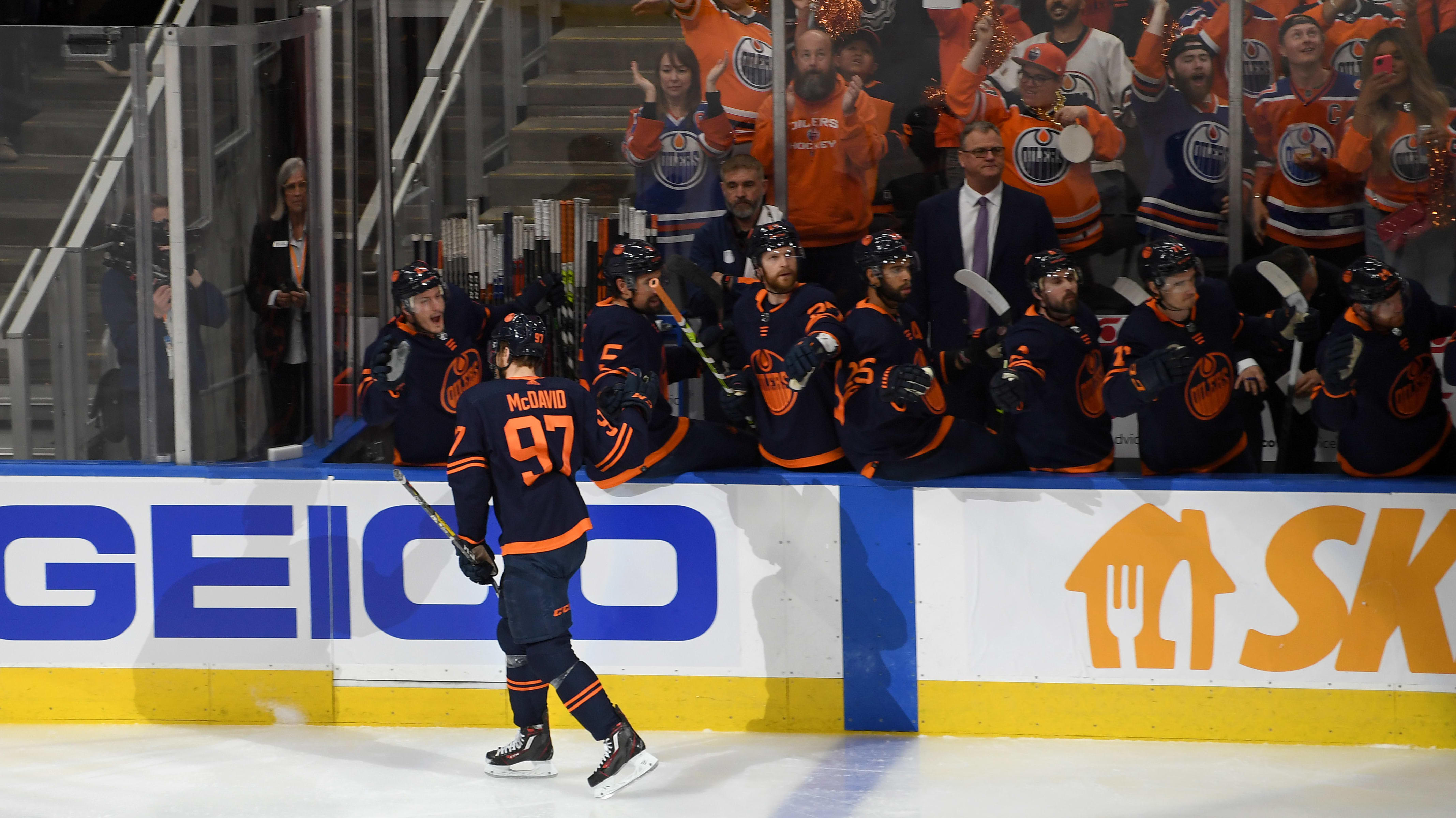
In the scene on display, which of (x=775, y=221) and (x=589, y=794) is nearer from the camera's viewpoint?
(x=589, y=794)

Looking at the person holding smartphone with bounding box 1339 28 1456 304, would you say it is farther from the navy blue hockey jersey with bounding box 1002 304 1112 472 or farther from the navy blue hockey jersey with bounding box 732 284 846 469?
the navy blue hockey jersey with bounding box 732 284 846 469

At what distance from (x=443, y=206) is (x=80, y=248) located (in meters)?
1.59

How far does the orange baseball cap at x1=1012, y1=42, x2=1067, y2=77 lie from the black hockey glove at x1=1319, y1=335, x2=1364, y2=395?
72.0 inches

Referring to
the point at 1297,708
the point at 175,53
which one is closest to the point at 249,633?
the point at 175,53

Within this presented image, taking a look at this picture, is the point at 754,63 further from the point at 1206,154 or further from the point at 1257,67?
the point at 1257,67

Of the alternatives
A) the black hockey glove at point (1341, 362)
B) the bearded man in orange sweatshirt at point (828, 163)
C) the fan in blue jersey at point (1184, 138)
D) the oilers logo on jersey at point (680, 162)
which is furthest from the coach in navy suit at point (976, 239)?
the black hockey glove at point (1341, 362)

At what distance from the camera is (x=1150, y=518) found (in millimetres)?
5062

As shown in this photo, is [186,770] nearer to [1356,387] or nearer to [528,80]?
[528,80]

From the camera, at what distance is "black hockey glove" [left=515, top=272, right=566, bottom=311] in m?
6.14

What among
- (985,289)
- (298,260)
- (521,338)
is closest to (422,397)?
(298,260)

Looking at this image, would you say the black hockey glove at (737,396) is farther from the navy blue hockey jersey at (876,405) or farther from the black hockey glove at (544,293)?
the black hockey glove at (544,293)

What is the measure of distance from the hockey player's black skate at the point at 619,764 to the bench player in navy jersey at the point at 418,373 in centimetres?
139

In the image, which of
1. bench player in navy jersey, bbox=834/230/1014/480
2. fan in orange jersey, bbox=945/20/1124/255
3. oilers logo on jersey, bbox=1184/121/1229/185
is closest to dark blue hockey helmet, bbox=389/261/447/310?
bench player in navy jersey, bbox=834/230/1014/480

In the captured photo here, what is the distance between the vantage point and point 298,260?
18.9 feet
